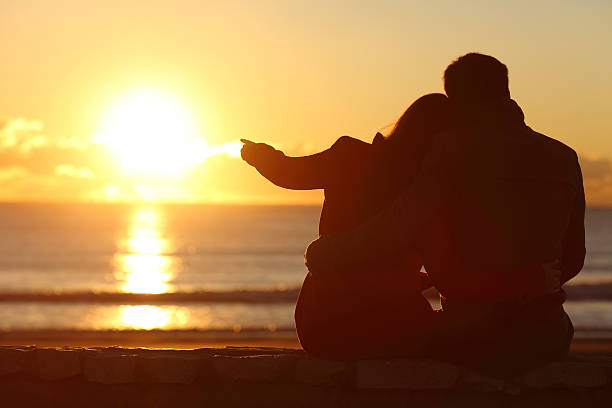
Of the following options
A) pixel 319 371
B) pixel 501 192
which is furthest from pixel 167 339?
pixel 501 192

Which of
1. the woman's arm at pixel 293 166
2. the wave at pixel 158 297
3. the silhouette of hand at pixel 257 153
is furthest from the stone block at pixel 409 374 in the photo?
the wave at pixel 158 297

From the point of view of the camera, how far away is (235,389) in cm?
466

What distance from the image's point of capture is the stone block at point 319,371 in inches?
179

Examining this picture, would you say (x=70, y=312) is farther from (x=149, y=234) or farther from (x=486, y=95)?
(x=149, y=234)

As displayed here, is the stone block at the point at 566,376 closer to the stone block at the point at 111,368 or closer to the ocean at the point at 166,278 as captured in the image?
the stone block at the point at 111,368

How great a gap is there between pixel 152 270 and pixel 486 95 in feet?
183

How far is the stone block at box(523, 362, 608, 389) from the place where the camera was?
452 centimetres

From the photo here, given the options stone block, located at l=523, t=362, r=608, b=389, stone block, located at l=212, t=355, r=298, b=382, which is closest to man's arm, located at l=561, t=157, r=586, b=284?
stone block, located at l=523, t=362, r=608, b=389

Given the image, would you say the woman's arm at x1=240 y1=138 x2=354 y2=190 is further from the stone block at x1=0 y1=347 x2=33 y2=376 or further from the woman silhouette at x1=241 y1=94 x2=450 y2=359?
the stone block at x1=0 y1=347 x2=33 y2=376

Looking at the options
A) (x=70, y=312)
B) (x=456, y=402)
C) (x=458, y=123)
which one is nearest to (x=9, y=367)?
(x=456, y=402)

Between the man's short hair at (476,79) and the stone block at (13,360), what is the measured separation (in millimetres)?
2639

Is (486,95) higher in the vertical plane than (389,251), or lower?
higher

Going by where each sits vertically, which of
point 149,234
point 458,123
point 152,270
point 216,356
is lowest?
point 216,356

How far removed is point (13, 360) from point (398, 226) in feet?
7.45
